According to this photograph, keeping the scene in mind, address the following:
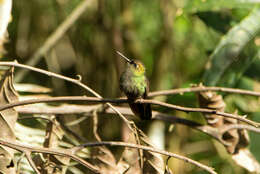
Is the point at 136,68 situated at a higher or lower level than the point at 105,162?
higher

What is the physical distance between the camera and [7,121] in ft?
4.56

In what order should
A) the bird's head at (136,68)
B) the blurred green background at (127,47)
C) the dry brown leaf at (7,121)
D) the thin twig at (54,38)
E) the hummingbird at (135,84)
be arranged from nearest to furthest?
the dry brown leaf at (7,121) < the hummingbird at (135,84) < the bird's head at (136,68) < the thin twig at (54,38) < the blurred green background at (127,47)

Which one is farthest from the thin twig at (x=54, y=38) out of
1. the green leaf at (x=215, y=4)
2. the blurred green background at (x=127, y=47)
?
the green leaf at (x=215, y=4)

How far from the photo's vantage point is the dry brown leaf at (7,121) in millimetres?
1358

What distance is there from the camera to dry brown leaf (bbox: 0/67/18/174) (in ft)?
4.46

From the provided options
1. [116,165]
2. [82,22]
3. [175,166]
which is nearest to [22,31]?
[82,22]

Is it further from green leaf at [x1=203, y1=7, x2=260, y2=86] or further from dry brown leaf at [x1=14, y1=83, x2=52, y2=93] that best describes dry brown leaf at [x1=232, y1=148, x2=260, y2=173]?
→ dry brown leaf at [x1=14, y1=83, x2=52, y2=93]

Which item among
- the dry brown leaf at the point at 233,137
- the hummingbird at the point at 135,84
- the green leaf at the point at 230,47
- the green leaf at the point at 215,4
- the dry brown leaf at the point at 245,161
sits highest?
the green leaf at the point at 215,4

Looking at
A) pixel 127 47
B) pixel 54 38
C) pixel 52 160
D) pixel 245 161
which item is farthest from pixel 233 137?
pixel 127 47

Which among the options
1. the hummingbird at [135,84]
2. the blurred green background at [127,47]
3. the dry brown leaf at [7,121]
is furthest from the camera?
the blurred green background at [127,47]

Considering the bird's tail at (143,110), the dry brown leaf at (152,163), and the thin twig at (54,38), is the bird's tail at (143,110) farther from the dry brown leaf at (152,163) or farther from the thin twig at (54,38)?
the thin twig at (54,38)

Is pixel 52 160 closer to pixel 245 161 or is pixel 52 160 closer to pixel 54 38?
pixel 245 161

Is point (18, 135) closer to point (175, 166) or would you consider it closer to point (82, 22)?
point (175, 166)

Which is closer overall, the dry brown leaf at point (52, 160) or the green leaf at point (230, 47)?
the dry brown leaf at point (52, 160)
